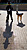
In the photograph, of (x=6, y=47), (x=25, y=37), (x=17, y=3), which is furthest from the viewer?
(x=17, y=3)

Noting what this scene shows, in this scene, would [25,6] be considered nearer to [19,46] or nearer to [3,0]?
[3,0]

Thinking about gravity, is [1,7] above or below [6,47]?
above

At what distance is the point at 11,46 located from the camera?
3.69 m

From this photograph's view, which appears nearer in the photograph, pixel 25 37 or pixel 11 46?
pixel 11 46

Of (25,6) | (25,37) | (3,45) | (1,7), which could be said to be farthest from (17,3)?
(3,45)

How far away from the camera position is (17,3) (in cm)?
1230

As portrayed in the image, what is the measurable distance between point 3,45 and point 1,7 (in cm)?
865

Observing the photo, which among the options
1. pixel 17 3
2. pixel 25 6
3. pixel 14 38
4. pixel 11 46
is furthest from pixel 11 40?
pixel 17 3

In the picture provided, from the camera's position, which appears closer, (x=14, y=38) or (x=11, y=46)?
(x=11, y=46)

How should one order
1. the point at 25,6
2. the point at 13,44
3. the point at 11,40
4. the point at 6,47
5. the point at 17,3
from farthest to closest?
the point at 17,3 → the point at 25,6 → the point at 11,40 → the point at 13,44 → the point at 6,47

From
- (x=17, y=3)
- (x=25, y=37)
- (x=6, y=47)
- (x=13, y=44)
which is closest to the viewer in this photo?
(x=6, y=47)

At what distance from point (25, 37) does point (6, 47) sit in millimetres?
1343

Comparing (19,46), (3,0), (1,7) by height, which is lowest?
(19,46)

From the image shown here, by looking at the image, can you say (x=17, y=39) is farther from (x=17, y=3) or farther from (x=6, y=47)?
(x=17, y=3)
